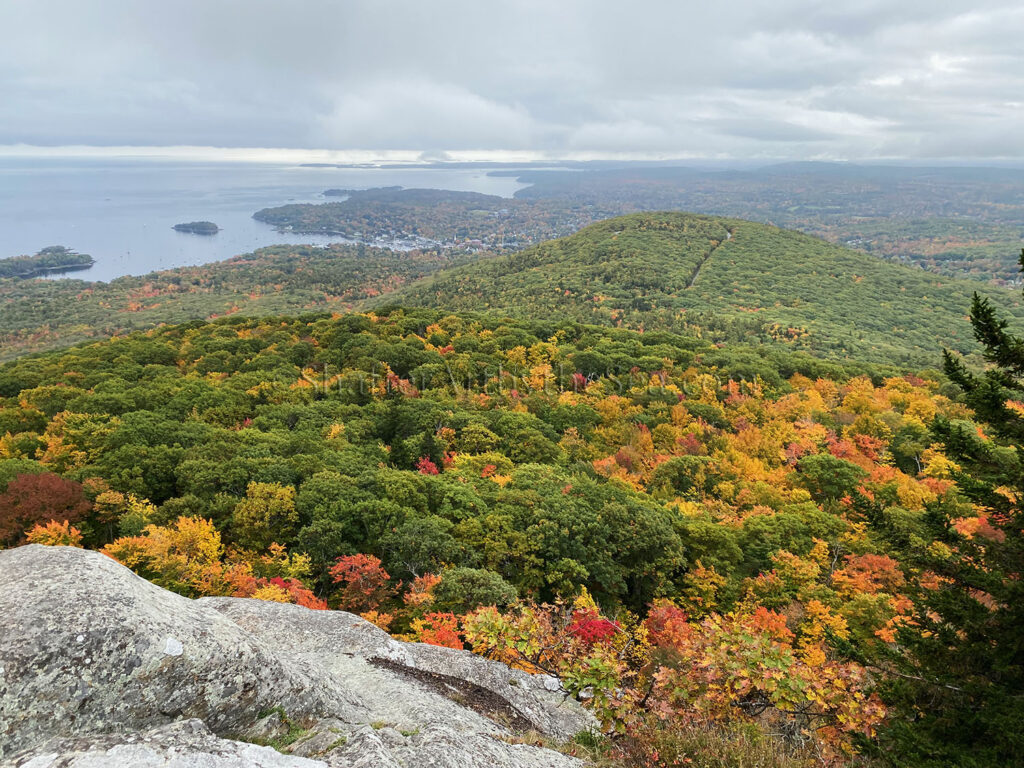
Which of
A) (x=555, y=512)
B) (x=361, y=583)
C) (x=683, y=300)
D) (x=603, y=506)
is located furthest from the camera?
(x=683, y=300)

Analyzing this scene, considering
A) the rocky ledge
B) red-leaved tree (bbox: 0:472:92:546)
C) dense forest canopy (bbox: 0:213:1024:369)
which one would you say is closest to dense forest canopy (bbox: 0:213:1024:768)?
red-leaved tree (bbox: 0:472:92:546)

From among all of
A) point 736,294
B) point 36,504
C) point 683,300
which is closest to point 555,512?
point 36,504

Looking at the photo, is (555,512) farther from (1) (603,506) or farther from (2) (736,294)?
(2) (736,294)

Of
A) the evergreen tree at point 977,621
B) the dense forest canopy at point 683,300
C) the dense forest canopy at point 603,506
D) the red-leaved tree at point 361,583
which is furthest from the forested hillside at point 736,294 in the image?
the evergreen tree at point 977,621

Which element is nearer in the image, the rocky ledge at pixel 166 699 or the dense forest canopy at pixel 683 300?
the rocky ledge at pixel 166 699

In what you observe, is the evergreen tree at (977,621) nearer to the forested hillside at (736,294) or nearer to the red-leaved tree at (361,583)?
the red-leaved tree at (361,583)

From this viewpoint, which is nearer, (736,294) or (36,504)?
(36,504)

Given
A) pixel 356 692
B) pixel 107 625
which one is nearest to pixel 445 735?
pixel 356 692

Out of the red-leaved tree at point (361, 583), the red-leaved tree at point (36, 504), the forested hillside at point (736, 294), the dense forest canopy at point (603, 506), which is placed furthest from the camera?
the forested hillside at point (736, 294)
